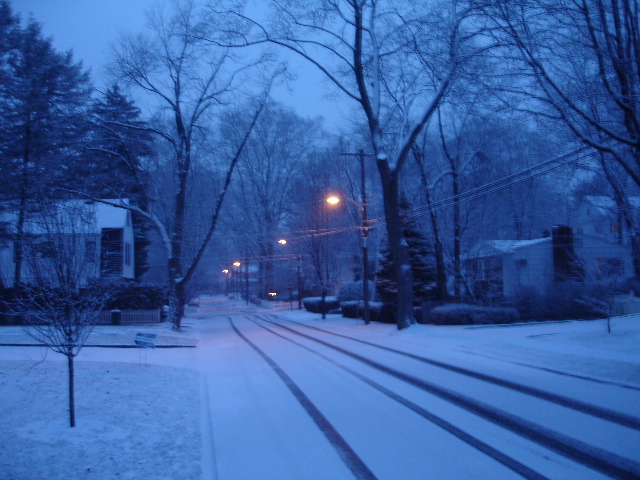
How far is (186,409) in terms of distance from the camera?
8688 mm

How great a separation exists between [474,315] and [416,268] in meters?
7.08

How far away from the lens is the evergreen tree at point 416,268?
2989cm

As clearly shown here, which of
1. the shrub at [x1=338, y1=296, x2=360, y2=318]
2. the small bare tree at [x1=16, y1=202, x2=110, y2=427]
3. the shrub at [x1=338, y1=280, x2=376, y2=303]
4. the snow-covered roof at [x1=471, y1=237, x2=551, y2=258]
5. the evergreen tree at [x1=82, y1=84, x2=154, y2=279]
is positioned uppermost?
the evergreen tree at [x1=82, y1=84, x2=154, y2=279]

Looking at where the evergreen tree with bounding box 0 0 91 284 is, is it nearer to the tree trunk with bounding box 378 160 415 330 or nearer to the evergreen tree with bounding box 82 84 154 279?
the evergreen tree with bounding box 82 84 154 279

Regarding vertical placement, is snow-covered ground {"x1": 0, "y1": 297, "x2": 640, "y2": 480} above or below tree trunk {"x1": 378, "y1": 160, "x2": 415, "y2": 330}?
below

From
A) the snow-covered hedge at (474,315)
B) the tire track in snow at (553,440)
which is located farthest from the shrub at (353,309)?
the tire track in snow at (553,440)

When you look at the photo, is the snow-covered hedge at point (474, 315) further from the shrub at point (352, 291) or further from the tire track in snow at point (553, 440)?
the shrub at point (352, 291)

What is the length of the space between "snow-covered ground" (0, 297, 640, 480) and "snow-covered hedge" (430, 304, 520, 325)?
19.7 feet

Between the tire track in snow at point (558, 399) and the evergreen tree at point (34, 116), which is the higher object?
the evergreen tree at point (34, 116)

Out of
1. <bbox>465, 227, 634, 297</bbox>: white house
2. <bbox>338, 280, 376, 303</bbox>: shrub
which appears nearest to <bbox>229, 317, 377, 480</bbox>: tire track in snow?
<bbox>465, 227, 634, 297</bbox>: white house

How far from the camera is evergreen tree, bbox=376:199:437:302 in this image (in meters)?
29.9

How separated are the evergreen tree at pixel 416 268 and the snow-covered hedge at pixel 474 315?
231 inches

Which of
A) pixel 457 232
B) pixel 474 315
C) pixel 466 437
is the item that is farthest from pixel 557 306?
pixel 466 437

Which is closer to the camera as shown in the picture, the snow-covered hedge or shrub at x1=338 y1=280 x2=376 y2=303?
the snow-covered hedge
